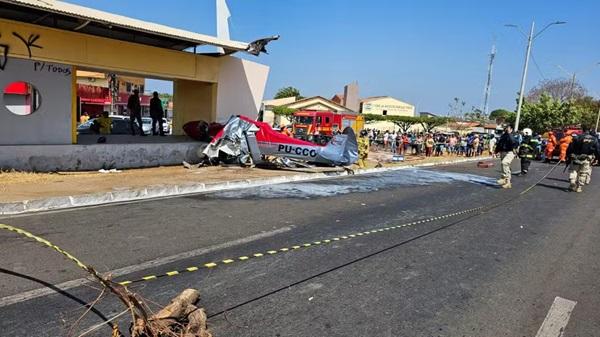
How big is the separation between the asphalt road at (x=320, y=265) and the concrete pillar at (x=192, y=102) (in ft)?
25.8

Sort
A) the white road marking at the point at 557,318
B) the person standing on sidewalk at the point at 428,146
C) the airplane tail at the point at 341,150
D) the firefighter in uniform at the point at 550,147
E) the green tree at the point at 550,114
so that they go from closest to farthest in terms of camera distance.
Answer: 1. the white road marking at the point at 557,318
2. the airplane tail at the point at 341,150
3. the firefighter in uniform at the point at 550,147
4. the person standing on sidewalk at the point at 428,146
5. the green tree at the point at 550,114

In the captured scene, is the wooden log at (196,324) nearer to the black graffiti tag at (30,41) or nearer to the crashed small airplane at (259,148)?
the black graffiti tag at (30,41)

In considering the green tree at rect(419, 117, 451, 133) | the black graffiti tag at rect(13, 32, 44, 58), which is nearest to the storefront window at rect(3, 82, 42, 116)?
the black graffiti tag at rect(13, 32, 44, 58)

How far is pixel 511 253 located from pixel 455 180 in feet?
A: 28.1

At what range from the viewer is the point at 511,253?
6.11 m

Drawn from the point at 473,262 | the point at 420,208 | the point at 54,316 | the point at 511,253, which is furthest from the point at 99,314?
the point at 420,208

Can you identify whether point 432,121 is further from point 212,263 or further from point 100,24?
point 212,263

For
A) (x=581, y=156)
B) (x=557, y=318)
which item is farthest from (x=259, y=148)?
(x=557, y=318)

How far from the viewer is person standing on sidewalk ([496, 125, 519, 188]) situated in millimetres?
12766

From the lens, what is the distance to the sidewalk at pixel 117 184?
312 inches

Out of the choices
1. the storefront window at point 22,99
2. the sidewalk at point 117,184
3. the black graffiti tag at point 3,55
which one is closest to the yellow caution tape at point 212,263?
the sidewalk at point 117,184

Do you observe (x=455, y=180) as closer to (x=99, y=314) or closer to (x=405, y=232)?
(x=405, y=232)

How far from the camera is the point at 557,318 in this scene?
4090 millimetres

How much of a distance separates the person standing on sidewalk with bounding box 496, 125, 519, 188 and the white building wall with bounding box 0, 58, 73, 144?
39.7ft
